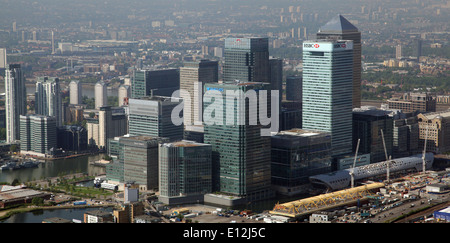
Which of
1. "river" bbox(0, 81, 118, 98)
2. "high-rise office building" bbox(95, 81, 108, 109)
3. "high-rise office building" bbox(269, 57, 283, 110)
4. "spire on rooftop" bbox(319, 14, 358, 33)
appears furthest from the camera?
"river" bbox(0, 81, 118, 98)

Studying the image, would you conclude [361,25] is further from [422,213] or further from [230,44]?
[422,213]

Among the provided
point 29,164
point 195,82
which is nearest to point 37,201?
point 29,164

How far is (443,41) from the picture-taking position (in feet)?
224

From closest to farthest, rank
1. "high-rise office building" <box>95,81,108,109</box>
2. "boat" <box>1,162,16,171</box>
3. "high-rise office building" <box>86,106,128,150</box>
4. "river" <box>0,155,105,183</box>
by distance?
"river" <box>0,155,105,183</box> < "boat" <box>1,162,16,171</box> < "high-rise office building" <box>86,106,128,150</box> < "high-rise office building" <box>95,81,108,109</box>

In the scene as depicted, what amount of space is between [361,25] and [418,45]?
27.2ft

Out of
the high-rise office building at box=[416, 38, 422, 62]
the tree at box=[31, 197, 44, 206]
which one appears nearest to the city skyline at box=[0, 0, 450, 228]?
the tree at box=[31, 197, 44, 206]

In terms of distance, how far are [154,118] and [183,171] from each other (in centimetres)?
432

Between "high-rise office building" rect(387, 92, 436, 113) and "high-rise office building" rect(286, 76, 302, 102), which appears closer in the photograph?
"high-rise office building" rect(387, 92, 436, 113)

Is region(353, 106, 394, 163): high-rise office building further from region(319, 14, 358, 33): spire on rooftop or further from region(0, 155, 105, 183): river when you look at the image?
region(0, 155, 105, 183): river

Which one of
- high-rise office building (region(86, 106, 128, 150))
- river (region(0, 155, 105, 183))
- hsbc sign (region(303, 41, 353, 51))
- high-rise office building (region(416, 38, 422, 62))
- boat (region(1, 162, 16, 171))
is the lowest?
river (region(0, 155, 105, 183))

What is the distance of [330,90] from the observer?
94.7 feet

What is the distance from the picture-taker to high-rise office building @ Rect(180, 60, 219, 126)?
36.3m

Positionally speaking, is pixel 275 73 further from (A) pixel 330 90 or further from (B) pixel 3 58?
(B) pixel 3 58

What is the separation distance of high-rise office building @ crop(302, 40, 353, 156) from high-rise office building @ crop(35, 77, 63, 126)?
1676 cm
